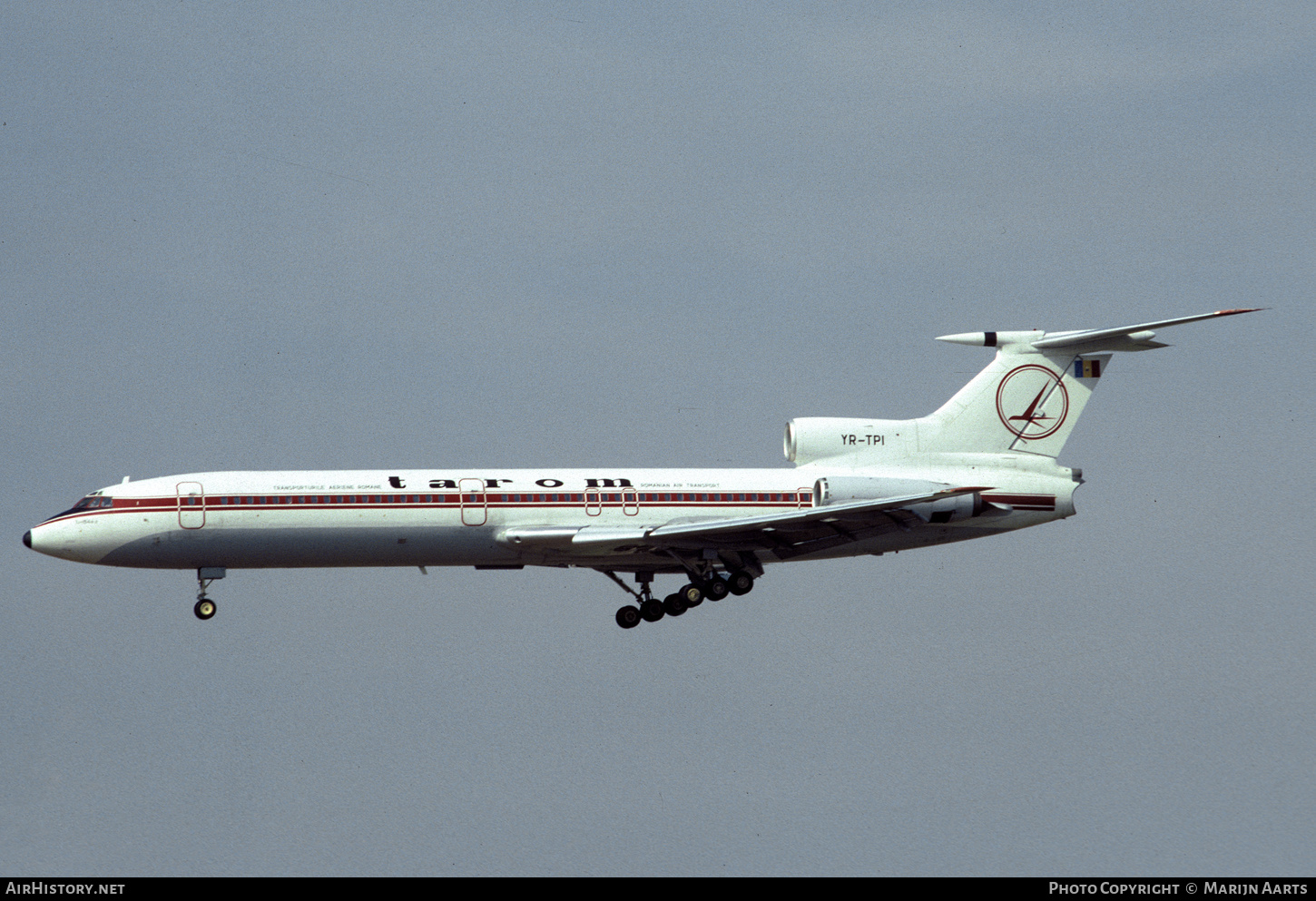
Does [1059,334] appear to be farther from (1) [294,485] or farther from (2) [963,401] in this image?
(1) [294,485]

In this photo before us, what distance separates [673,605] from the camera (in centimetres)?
5684

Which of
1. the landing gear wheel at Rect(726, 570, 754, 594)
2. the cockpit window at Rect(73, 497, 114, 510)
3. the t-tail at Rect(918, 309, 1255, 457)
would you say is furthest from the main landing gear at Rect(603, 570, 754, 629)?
the cockpit window at Rect(73, 497, 114, 510)

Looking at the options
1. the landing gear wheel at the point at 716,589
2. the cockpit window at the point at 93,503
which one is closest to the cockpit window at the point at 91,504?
the cockpit window at the point at 93,503

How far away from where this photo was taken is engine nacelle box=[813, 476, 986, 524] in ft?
177

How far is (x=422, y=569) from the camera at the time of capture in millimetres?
54375

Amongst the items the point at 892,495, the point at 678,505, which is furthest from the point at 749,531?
the point at 892,495

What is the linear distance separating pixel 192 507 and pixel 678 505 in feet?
42.2

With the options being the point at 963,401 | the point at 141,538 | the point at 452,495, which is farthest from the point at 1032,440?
the point at 141,538

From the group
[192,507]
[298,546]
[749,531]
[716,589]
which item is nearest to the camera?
[192,507]

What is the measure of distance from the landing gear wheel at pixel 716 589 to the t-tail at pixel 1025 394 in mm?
6918

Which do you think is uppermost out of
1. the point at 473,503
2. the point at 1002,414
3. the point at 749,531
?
the point at 1002,414

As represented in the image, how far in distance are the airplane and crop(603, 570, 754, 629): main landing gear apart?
0.15ft

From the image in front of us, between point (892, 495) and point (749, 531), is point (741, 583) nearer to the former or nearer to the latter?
point (749, 531)
